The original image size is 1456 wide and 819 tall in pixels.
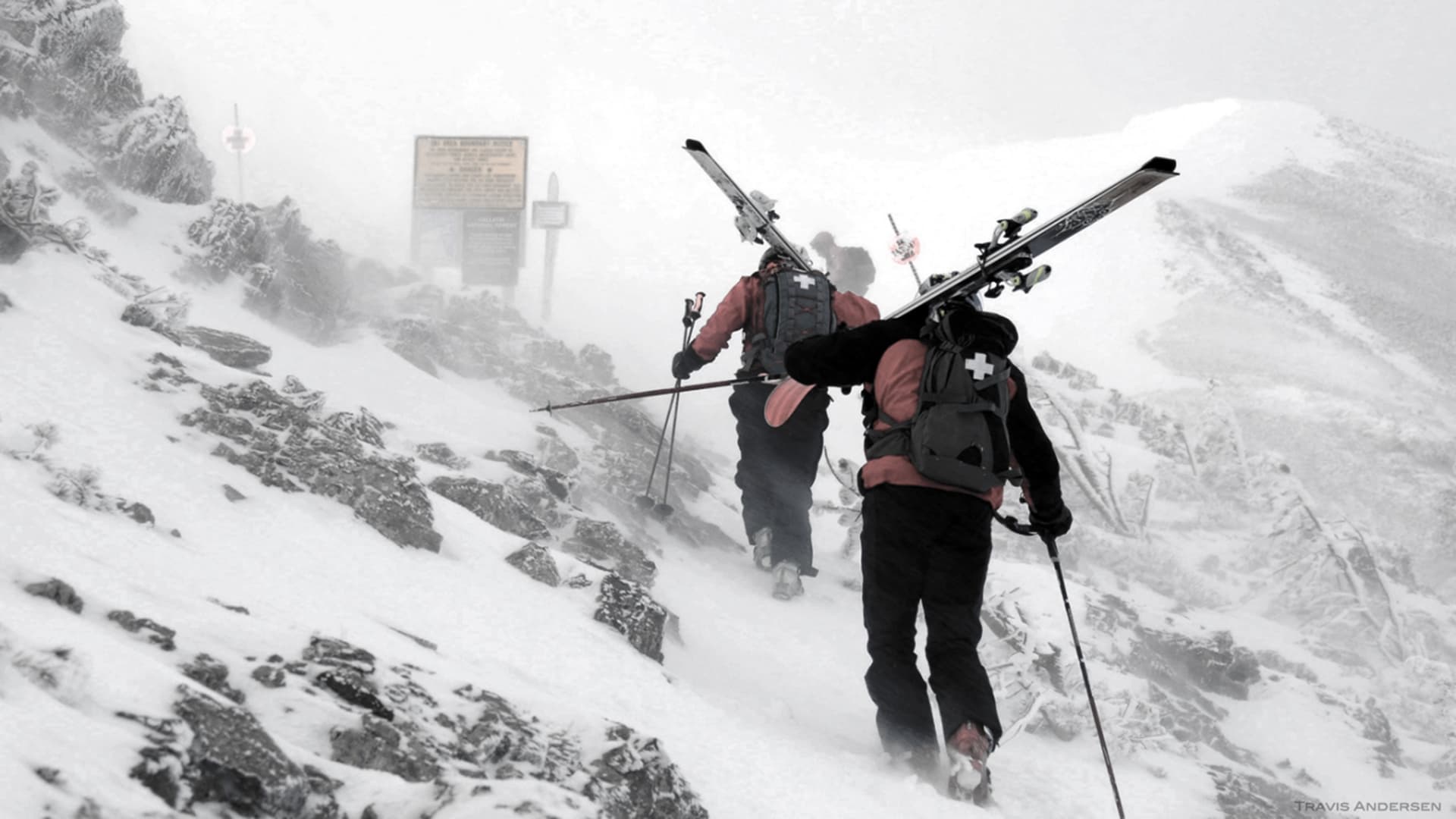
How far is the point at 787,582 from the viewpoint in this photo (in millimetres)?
6855

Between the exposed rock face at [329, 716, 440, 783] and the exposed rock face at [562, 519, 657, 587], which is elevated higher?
the exposed rock face at [329, 716, 440, 783]

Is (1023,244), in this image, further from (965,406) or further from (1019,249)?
(965,406)

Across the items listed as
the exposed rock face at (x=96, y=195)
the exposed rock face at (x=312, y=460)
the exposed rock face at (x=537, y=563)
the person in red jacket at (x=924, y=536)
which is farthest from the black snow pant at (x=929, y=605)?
the exposed rock face at (x=96, y=195)

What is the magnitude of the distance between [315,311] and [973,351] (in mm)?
Answer: 9331

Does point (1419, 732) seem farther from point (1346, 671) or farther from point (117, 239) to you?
point (117, 239)

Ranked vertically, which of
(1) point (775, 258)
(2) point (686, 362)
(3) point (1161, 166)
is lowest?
(2) point (686, 362)

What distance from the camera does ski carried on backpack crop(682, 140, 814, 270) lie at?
6.85 m

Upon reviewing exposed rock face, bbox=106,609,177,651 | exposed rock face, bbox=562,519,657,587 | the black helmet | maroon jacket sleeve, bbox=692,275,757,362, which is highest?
the black helmet

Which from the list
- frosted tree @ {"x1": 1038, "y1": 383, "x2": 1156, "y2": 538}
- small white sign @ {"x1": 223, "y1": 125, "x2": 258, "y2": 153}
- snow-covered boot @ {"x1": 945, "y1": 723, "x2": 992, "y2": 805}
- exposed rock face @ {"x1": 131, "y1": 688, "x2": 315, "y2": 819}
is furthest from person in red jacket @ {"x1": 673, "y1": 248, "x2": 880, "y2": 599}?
small white sign @ {"x1": 223, "y1": 125, "x2": 258, "y2": 153}

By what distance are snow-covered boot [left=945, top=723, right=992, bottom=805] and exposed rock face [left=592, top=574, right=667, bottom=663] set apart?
151 centimetres

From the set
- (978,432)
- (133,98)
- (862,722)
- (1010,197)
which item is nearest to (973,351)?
(978,432)

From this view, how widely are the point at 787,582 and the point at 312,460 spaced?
332cm

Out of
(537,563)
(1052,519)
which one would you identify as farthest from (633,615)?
(1052,519)

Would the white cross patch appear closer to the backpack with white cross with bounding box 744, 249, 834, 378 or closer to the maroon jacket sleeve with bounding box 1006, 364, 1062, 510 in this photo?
the maroon jacket sleeve with bounding box 1006, 364, 1062, 510
